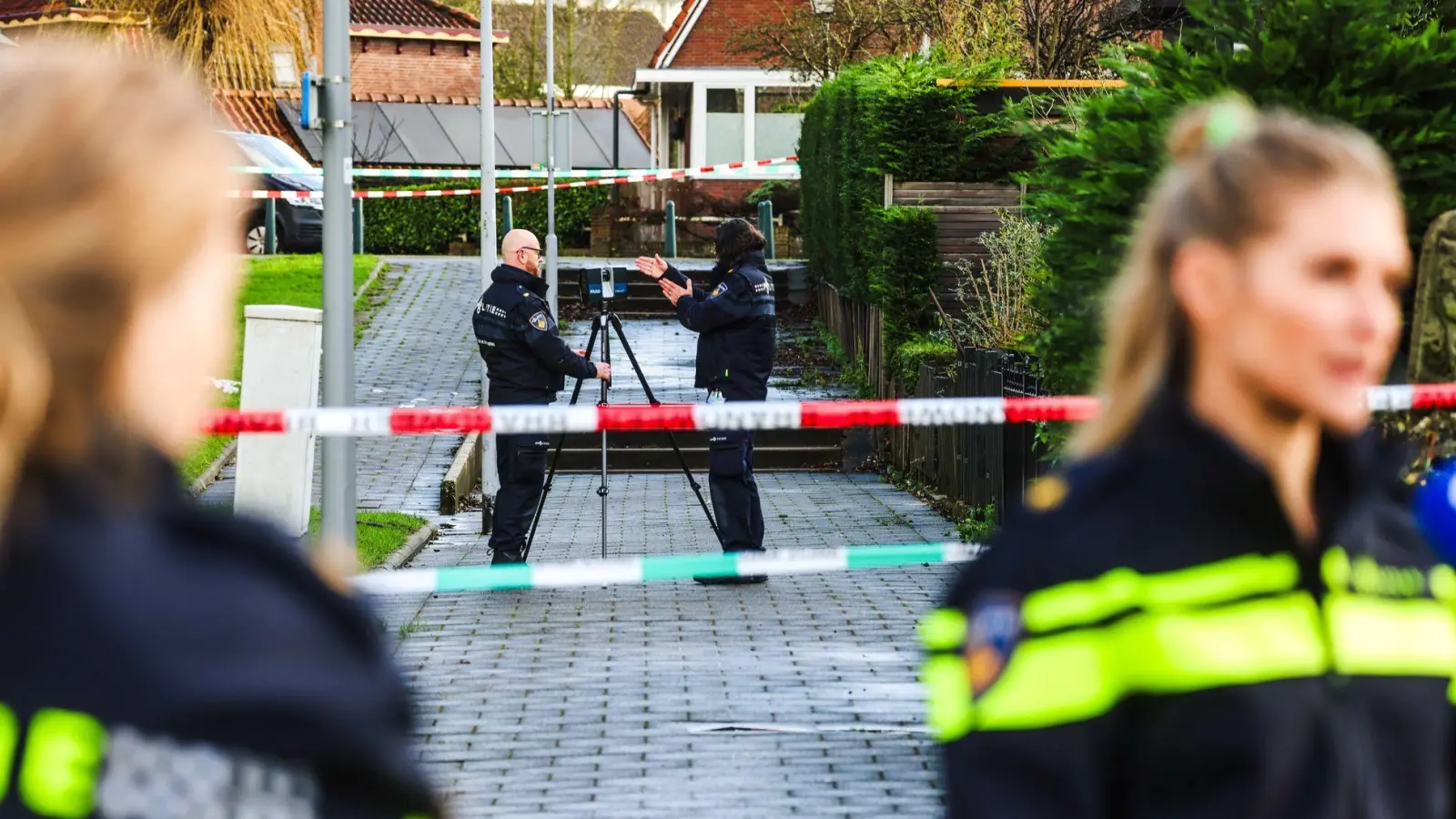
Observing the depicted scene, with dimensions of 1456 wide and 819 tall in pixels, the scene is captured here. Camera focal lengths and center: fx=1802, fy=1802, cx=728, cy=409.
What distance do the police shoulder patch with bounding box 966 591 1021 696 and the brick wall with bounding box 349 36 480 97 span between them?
43.2 metres

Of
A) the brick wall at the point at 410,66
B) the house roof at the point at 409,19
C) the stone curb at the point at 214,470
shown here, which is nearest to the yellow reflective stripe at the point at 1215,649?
the stone curb at the point at 214,470

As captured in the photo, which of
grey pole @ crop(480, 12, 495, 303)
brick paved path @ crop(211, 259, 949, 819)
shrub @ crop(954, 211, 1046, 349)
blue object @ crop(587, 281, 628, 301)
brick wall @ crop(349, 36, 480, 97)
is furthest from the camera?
brick wall @ crop(349, 36, 480, 97)

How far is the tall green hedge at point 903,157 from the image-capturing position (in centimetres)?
1661

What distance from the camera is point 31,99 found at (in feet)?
4.58

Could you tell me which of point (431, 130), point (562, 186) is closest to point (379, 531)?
point (562, 186)

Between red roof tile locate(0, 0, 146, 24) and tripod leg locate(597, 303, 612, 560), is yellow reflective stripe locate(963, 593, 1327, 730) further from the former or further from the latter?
red roof tile locate(0, 0, 146, 24)

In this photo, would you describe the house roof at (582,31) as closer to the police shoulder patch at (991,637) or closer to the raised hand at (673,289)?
the raised hand at (673,289)

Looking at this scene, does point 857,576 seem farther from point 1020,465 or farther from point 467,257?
point 467,257

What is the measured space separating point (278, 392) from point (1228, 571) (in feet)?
23.9

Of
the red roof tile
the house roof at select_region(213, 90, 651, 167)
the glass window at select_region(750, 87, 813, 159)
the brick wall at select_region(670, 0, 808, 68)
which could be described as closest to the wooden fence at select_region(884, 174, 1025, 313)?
the red roof tile

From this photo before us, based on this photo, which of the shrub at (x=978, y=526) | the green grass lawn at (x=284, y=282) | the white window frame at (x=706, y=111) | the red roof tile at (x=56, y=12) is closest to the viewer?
the shrub at (x=978, y=526)

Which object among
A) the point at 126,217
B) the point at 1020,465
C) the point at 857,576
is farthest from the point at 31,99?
the point at 1020,465

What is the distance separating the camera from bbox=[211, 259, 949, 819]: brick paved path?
5.67 m

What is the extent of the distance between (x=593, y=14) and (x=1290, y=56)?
46325 millimetres
